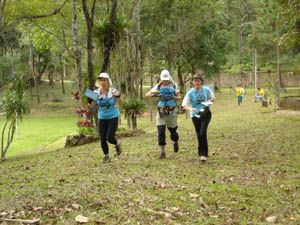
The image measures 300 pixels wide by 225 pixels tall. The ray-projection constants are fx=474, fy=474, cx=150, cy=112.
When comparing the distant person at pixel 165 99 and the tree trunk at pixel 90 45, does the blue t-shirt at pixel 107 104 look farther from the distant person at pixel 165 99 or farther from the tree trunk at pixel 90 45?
the tree trunk at pixel 90 45

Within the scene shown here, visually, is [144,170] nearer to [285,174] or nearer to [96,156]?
[285,174]

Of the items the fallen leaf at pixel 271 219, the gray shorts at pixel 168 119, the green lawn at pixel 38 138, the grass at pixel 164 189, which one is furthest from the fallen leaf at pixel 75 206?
the green lawn at pixel 38 138

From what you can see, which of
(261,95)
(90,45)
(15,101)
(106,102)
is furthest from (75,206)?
(261,95)

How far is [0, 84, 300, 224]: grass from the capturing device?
525cm

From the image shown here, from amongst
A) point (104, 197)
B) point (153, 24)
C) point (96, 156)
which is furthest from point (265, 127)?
point (153, 24)

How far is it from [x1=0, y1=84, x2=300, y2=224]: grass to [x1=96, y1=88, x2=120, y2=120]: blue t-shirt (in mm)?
928

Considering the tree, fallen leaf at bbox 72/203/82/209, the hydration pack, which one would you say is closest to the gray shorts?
the hydration pack

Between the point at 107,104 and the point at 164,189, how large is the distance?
254 centimetres

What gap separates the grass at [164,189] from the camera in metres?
5.25

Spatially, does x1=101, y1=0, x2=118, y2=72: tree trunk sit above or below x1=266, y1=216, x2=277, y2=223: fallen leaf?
above

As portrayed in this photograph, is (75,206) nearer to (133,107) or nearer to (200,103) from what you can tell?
(200,103)

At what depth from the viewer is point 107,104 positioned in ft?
27.6

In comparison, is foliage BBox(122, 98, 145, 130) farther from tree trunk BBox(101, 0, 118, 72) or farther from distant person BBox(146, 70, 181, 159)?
distant person BBox(146, 70, 181, 159)

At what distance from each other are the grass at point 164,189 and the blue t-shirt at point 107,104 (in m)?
0.93
